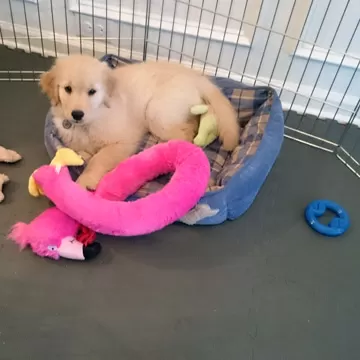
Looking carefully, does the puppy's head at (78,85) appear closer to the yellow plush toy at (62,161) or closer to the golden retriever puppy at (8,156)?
the yellow plush toy at (62,161)

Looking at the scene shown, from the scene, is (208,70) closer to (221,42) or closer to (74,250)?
(221,42)

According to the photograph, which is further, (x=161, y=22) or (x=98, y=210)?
(x=161, y=22)

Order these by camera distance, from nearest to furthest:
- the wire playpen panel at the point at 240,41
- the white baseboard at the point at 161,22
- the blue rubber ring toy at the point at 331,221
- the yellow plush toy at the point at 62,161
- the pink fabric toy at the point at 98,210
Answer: the pink fabric toy at the point at 98,210 → the yellow plush toy at the point at 62,161 → the blue rubber ring toy at the point at 331,221 → the wire playpen panel at the point at 240,41 → the white baseboard at the point at 161,22

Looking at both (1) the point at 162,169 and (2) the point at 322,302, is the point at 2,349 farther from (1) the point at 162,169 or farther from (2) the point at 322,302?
(2) the point at 322,302

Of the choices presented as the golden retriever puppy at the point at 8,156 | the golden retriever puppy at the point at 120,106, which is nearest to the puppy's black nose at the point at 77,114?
the golden retriever puppy at the point at 120,106

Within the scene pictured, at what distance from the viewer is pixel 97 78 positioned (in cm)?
158

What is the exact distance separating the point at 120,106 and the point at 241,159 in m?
0.51

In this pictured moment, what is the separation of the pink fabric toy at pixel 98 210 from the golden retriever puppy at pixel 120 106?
0.15 m

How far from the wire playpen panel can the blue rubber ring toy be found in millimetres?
325

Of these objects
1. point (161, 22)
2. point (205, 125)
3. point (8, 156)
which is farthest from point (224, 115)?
point (8, 156)

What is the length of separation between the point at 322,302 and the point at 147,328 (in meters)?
0.59

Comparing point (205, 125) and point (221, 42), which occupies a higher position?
point (221, 42)

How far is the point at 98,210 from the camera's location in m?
1.43

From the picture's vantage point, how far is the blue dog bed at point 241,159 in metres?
1.57
